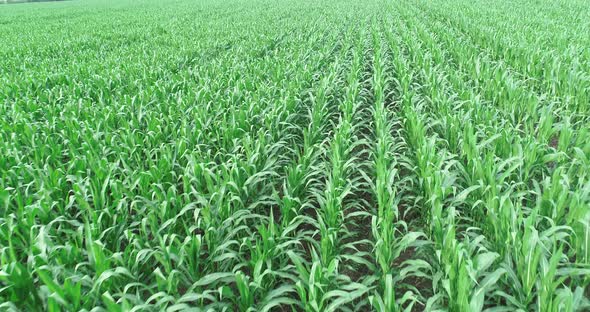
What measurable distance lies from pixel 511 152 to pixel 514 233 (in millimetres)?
1635

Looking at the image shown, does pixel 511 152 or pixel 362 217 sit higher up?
pixel 511 152

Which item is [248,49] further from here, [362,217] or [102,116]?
[362,217]

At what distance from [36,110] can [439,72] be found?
6.47 metres

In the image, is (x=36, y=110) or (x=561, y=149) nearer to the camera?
(x=561, y=149)

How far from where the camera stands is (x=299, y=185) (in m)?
3.56

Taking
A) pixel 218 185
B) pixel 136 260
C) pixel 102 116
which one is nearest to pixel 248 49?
pixel 102 116

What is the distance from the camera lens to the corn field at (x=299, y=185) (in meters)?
2.35

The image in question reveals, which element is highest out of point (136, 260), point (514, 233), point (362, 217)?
point (514, 233)

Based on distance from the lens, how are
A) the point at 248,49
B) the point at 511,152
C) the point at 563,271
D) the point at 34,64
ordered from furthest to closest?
the point at 248,49 < the point at 34,64 < the point at 511,152 < the point at 563,271

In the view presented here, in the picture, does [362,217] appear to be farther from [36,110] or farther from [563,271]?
[36,110]

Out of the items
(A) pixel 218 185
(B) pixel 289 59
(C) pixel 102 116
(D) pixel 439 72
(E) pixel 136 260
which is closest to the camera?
(E) pixel 136 260

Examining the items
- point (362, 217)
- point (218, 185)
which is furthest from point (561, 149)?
point (218, 185)

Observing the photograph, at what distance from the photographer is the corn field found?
235cm

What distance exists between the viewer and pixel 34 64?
9.93 meters
